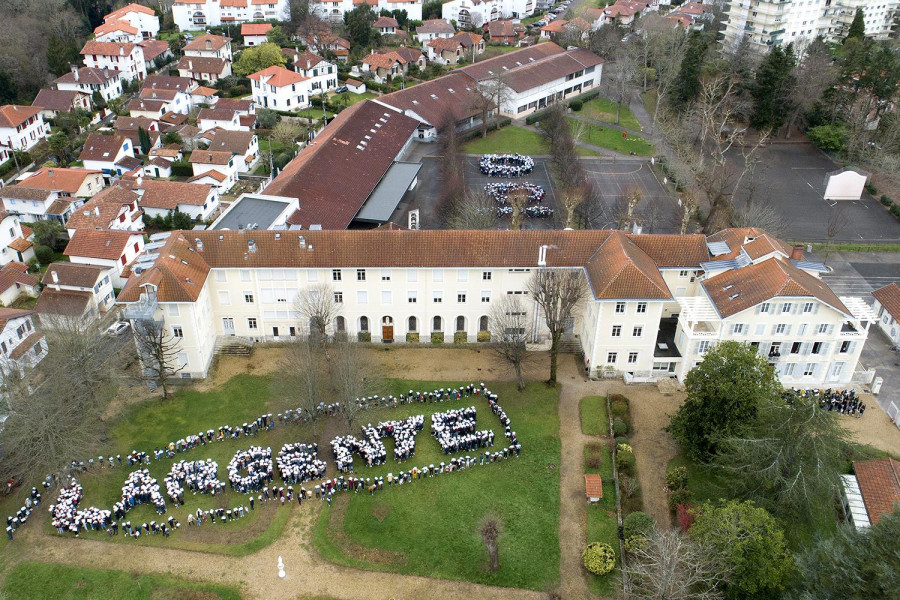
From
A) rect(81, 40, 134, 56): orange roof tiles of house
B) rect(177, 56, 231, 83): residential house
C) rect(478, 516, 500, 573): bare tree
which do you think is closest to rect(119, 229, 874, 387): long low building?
rect(478, 516, 500, 573): bare tree

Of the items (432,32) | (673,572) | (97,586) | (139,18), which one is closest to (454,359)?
(673,572)

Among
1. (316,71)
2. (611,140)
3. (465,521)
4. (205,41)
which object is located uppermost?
(205,41)

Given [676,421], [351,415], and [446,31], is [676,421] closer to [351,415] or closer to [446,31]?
[351,415]

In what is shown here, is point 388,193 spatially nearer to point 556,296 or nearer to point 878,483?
point 556,296

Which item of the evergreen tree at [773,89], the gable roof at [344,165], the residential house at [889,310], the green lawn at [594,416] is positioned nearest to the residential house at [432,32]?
the gable roof at [344,165]

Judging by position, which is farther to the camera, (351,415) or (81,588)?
(351,415)

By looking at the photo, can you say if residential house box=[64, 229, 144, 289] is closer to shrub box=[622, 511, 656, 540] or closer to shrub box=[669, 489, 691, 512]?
shrub box=[622, 511, 656, 540]

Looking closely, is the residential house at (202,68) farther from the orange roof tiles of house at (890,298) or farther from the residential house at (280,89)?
the orange roof tiles of house at (890,298)

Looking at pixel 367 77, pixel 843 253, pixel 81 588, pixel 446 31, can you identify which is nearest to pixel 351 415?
pixel 81 588
